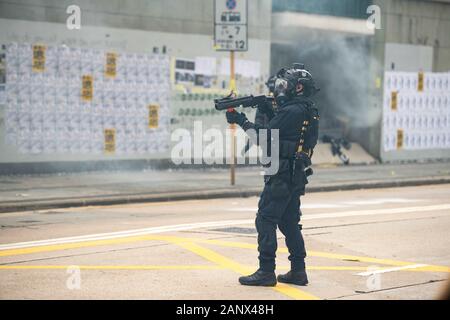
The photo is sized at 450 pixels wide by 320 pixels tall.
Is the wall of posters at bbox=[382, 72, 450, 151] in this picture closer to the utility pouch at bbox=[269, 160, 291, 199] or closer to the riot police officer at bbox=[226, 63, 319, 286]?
the riot police officer at bbox=[226, 63, 319, 286]

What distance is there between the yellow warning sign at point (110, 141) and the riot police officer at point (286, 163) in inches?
484

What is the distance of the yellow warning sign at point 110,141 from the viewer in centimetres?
2100

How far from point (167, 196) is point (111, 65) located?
192 inches

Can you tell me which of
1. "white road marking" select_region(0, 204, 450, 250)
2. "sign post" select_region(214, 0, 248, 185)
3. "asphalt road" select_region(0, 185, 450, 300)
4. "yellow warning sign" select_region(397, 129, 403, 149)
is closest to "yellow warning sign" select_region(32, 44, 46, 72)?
"sign post" select_region(214, 0, 248, 185)

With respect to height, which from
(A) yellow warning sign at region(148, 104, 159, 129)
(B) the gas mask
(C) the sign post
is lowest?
(A) yellow warning sign at region(148, 104, 159, 129)

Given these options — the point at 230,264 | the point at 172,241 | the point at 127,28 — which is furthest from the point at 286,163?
the point at 127,28

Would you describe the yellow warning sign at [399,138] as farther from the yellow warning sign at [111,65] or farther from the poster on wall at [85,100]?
the yellow warning sign at [111,65]

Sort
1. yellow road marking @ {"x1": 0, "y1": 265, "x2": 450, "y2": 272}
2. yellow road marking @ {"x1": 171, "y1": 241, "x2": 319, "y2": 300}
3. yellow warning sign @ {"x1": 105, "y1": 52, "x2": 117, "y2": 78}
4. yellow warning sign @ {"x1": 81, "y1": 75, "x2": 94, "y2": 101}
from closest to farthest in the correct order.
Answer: yellow road marking @ {"x1": 171, "y1": 241, "x2": 319, "y2": 300} < yellow road marking @ {"x1": 0, "y1": 265, "x2": 450, "y2": 272} < yellow warning sign @ {"x1": 81, "y1": 75, "x2": 94, "y2": 101} < yellow warning sign @ {"x1": 105, "y1": 52, "x2": 117, "y2": 78}

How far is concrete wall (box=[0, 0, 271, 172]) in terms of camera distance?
19.5 meters

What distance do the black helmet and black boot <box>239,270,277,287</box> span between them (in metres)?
1.63

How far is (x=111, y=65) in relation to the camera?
68.7 ft

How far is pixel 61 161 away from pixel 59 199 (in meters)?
4.43

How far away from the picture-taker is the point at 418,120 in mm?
27172

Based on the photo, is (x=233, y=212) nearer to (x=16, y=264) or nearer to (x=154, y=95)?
(x=16, y=264)
